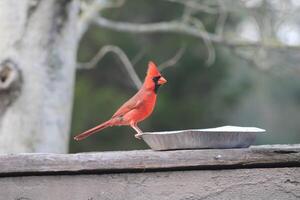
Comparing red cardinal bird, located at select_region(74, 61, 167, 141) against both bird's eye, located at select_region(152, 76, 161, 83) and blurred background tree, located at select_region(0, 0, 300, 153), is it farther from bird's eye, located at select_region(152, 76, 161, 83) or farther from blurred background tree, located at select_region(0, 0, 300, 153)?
blurred background tree, located at select_region(0, 0, 300, 153)

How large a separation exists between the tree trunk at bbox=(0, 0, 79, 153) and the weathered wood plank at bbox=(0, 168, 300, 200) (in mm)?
3331

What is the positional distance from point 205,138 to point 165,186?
0.17 meters

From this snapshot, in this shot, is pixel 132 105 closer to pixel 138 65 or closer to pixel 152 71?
pixel 152 71

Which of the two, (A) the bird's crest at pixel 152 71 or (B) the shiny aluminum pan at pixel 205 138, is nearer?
(B) the shiny aluminum pan at pixel 205 138

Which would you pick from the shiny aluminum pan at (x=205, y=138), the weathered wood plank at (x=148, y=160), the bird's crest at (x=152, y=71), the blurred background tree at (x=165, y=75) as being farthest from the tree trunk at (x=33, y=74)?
the blurred background tree at (x=165, y=75)

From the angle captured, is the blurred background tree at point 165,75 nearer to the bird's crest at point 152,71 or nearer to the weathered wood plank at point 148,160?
the bird's crest at point 152,71

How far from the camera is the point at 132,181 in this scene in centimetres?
242

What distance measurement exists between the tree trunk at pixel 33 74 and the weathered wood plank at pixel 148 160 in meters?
3.32

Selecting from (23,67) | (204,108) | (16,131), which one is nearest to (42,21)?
(23,67)

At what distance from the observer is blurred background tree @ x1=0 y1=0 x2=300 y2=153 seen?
6.00 m

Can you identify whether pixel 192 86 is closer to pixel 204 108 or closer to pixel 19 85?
pixel 204 108

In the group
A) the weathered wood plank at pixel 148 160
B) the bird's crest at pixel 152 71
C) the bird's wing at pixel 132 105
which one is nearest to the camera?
the weathered wood plank at pixel 148 160

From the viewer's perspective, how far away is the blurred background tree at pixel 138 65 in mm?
6004

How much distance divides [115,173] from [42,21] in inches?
148
